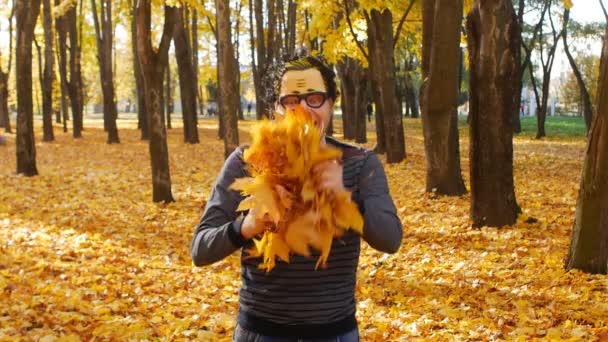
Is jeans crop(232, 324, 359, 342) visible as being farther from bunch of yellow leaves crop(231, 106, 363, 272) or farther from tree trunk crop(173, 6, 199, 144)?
tree trunk crop(173, 6, 199, 144)

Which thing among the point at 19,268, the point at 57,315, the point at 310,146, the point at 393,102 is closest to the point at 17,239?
the point at 19,268

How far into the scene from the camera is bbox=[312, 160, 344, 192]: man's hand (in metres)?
1.87

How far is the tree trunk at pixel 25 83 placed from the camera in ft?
46.7

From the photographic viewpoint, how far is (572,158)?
19.4 m

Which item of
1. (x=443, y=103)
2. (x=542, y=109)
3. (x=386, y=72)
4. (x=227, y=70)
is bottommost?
(x=443, y=103)

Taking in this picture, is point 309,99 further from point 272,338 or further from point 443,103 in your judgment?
point 443,103

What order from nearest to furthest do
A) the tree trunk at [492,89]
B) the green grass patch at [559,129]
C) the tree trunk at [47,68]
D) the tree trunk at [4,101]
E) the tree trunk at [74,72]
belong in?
the tree trunk at [492,89] < the tree trunk at [47,68] < the tree trunk at [74,72] < the tree trunk at [4,101] < the green grass patch at [559,129]

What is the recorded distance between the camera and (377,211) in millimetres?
2111

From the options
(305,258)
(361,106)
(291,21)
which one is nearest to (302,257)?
(305,258)

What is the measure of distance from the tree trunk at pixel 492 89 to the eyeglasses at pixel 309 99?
6523 millimetres

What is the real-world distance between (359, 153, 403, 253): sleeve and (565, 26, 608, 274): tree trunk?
15.1 ft

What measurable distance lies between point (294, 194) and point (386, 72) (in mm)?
14207

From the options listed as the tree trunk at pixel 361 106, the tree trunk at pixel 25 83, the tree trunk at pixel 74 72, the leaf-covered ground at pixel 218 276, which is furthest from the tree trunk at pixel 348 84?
the tree trunk at pixel 25 83

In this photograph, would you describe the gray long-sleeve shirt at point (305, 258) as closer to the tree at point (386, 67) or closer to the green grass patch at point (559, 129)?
the tree at point (386, 67)
